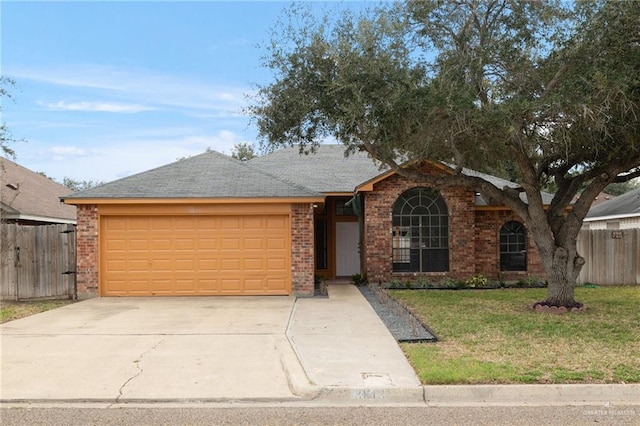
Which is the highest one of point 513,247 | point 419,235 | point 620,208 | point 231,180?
point 231,180

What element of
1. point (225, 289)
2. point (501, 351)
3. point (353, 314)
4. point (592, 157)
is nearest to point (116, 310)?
point (225, 289)

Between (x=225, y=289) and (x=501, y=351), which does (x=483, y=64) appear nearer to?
(x=501, y=351)

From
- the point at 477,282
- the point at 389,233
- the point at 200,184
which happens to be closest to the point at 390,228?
the point at 389,233

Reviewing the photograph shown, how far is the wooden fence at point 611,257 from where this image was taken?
17.1 meters

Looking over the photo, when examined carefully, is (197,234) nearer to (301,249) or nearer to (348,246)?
(301,249)

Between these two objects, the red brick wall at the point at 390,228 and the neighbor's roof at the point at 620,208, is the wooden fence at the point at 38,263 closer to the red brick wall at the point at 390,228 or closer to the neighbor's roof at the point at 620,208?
the red brick wall at the point at 390,228

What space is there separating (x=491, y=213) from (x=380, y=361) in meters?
11.0

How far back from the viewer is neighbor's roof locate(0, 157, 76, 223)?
17278mm

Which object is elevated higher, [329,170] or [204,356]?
[329,170]

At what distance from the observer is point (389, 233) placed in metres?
16.7

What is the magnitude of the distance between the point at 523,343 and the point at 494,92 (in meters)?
4.60

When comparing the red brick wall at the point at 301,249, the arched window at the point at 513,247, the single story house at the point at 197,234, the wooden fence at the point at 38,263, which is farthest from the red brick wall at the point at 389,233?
the wooden fence at the point at 38,263

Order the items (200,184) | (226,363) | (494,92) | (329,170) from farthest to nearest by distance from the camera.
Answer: (329,170) < (200,184) < (494,92) < (226,363)

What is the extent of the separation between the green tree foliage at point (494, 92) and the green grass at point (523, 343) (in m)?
1.40
